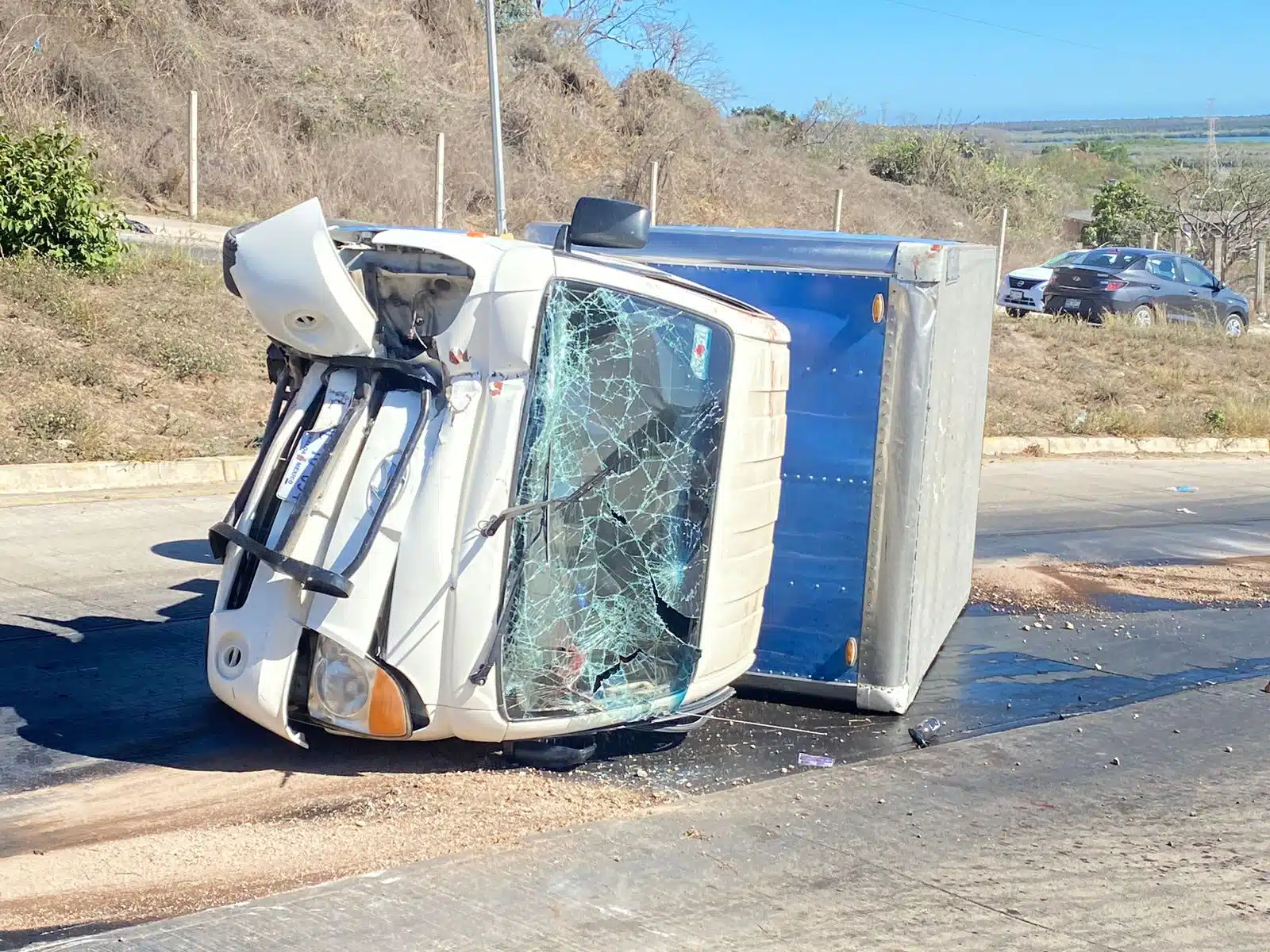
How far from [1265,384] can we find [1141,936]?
19.9m

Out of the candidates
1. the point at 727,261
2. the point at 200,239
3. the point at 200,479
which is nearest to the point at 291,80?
the point at 200,239

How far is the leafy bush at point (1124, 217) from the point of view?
138 ft

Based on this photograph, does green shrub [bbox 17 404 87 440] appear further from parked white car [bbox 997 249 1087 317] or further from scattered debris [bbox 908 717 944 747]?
parked white car [bbox 997 249 1087 317]

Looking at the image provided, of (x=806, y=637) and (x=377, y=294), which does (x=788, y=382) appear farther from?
(x=377, y=294)

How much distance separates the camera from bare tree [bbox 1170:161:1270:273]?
38.4m

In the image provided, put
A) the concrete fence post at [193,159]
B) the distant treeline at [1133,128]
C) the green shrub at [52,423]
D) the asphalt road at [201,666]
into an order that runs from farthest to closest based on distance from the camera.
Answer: the distant treeline at [1133,128] → the concrete fence post at [193,159] → the green shrub at [52,423] → the asphalt road at [201,666]

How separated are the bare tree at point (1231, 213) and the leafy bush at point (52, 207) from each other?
3083 centimetres

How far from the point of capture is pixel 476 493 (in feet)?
15.1

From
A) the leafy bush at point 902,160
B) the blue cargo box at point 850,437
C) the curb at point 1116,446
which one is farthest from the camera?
the leafy bush at point 902,160

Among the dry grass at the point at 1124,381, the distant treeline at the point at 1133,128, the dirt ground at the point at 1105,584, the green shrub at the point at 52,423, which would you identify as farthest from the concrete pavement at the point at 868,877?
the distant treeline at the point at 1133,128

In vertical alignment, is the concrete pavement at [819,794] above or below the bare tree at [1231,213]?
below

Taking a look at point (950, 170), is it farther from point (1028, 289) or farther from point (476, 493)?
point (476, 493)

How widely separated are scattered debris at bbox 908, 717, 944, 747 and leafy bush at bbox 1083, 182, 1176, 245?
38870 mm

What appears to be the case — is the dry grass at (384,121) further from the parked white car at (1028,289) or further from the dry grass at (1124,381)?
the dry grass at (1124,381)
